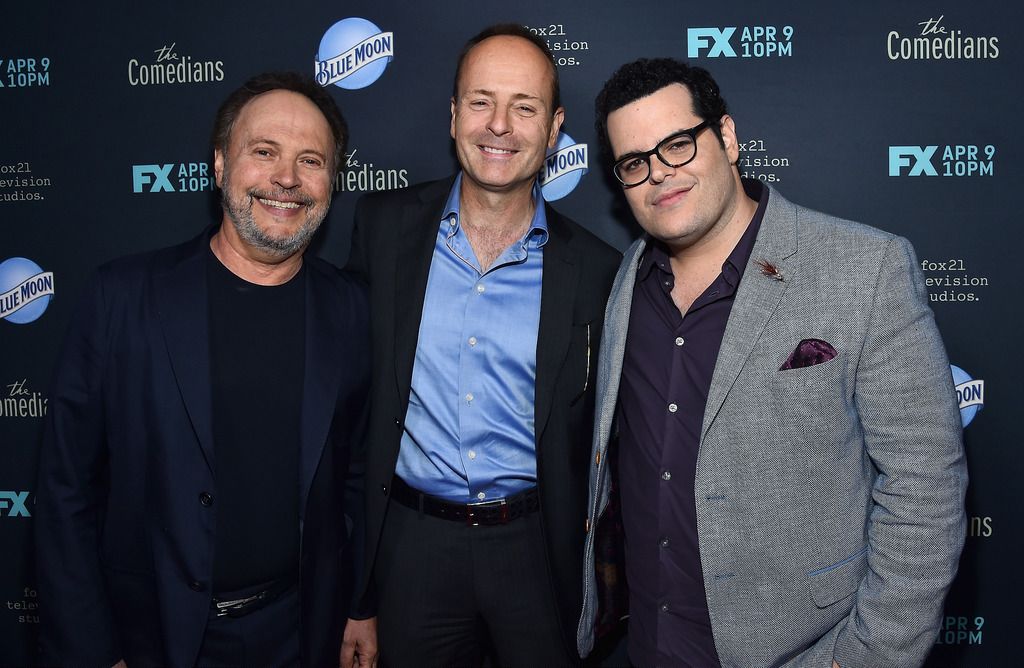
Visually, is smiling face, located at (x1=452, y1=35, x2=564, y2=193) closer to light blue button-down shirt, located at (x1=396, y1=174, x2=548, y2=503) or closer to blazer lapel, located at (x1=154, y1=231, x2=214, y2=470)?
light blue button-down shirt, located at (x1=396, y1=174, x2=548, y2=503)

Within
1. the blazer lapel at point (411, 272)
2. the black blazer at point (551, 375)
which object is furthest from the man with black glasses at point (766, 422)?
the blazer lapel at point (411, 272)

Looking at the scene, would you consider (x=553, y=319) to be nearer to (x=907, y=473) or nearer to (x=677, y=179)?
(x=677, y=179)

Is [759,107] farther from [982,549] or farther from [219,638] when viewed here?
[219,638]

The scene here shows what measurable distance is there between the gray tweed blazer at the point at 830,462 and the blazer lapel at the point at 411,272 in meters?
0.94

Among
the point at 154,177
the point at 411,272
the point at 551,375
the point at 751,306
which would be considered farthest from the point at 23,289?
the point at 751,306

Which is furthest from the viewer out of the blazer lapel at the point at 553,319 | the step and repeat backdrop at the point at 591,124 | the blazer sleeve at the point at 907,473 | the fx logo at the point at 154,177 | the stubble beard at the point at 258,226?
the fx logo at the point at 154,177

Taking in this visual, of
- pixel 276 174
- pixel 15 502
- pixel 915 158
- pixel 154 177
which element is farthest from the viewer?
pixel 15 502

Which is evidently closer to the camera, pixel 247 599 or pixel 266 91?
pixel 247 599

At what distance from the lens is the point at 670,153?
179 centimetres

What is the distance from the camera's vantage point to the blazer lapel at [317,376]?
1916 mm

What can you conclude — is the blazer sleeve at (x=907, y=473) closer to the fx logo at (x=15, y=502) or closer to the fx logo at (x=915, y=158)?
the fx logo at (x=915, y=158)

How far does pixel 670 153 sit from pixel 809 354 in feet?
2.10

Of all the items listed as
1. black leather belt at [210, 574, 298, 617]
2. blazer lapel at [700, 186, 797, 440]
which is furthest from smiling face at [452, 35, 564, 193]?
black leather belt at [210, 574, 298, 617]

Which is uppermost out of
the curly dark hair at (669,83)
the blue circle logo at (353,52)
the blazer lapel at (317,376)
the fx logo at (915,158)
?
the blue circle logo at (353,52)
